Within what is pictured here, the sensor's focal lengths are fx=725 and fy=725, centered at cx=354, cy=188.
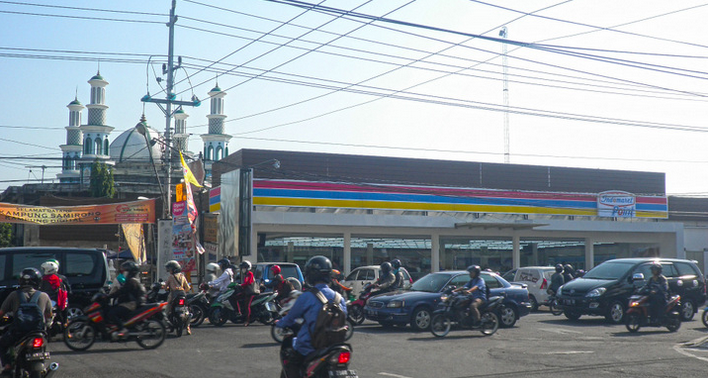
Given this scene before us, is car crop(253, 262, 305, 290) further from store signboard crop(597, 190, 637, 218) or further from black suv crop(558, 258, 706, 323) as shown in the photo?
store signboard crop(597, 190, 637, 218)

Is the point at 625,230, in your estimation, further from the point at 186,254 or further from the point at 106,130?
the point at 106,130

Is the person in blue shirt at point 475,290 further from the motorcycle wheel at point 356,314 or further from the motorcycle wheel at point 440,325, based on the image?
the motorcycle wheel at point 356,314

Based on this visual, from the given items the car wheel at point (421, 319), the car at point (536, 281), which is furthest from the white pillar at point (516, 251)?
the car wheel at point (421, 319)

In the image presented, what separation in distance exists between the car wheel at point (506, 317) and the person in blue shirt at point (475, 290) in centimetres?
181

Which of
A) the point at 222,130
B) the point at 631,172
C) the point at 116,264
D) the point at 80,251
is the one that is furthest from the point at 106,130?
the point at 80,251

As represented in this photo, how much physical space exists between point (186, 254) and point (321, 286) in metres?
17.1

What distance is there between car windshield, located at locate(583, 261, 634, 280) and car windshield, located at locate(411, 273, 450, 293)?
508 cm

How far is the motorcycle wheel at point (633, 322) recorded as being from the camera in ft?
54.1

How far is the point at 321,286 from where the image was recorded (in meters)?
6.91

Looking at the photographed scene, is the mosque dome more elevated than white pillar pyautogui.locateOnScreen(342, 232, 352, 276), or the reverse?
the mosque dome

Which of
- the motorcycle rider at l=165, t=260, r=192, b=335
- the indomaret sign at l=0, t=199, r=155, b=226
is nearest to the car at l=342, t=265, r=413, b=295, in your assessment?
the indomaret sign at l=0, t=199, r=155, b=226

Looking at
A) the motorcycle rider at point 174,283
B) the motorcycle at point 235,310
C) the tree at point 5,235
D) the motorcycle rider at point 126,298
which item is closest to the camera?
the motorcycle rider at point 126,298

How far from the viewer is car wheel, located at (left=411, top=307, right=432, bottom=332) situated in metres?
16.1

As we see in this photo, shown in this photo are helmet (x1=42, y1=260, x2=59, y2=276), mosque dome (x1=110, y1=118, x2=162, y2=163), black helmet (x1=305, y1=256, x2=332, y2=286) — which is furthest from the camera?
mosque dome (x1=110, y1=118, x2=162, y2=163)
